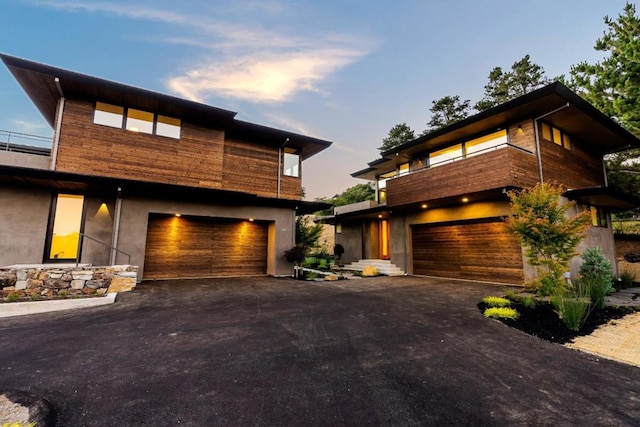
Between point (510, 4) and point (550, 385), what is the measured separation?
59.0 ft

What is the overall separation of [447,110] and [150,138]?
28784mm

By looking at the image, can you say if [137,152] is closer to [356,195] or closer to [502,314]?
[502,314]

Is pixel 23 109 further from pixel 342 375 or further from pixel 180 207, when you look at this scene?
pixel 342 375

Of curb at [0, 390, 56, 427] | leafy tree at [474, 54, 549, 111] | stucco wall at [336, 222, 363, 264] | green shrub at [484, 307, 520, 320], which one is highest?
leafy tree at [474, 54, 549, 111]

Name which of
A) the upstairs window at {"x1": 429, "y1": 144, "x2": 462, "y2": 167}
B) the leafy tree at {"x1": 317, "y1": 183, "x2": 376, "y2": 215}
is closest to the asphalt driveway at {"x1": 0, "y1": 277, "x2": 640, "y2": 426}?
the upstairs window at {"x1": 429, "y1": 144, "x2": 462, "y2": 167}

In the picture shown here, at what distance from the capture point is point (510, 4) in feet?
43.8

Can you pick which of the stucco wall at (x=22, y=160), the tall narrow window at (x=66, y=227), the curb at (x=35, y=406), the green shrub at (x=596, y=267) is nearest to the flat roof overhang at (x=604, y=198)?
the green shrub at (x=596, y=267)

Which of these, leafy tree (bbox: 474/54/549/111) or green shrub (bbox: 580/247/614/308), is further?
leafy tree (bbox: 474/54/549/111)

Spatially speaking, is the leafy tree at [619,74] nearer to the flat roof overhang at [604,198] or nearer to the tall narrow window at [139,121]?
the flat roof overhang at [604,198]

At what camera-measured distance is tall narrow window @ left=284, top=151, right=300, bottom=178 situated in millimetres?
13086

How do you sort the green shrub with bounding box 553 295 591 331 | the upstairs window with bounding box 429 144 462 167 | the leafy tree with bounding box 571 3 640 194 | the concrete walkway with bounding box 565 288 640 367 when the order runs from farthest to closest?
the upstairs window with bounding box 429 144 462 167 → the leafy tree with bounding box 571 3 640 194 → the green shrub with bounding box 553 295 591 331 → the concrete walkway with bounding box 565 288 640 367

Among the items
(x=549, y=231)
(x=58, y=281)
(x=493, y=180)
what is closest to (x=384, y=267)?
(x=493, y=180)

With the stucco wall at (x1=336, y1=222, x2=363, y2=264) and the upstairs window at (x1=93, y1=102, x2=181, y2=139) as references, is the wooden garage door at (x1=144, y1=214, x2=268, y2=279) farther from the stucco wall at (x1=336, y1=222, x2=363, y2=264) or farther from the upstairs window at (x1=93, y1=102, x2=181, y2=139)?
the stucco wall at (x1=336, y1=222, x2=363, y2=264)

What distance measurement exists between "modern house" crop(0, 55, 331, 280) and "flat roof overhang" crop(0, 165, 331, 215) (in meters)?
0.04
